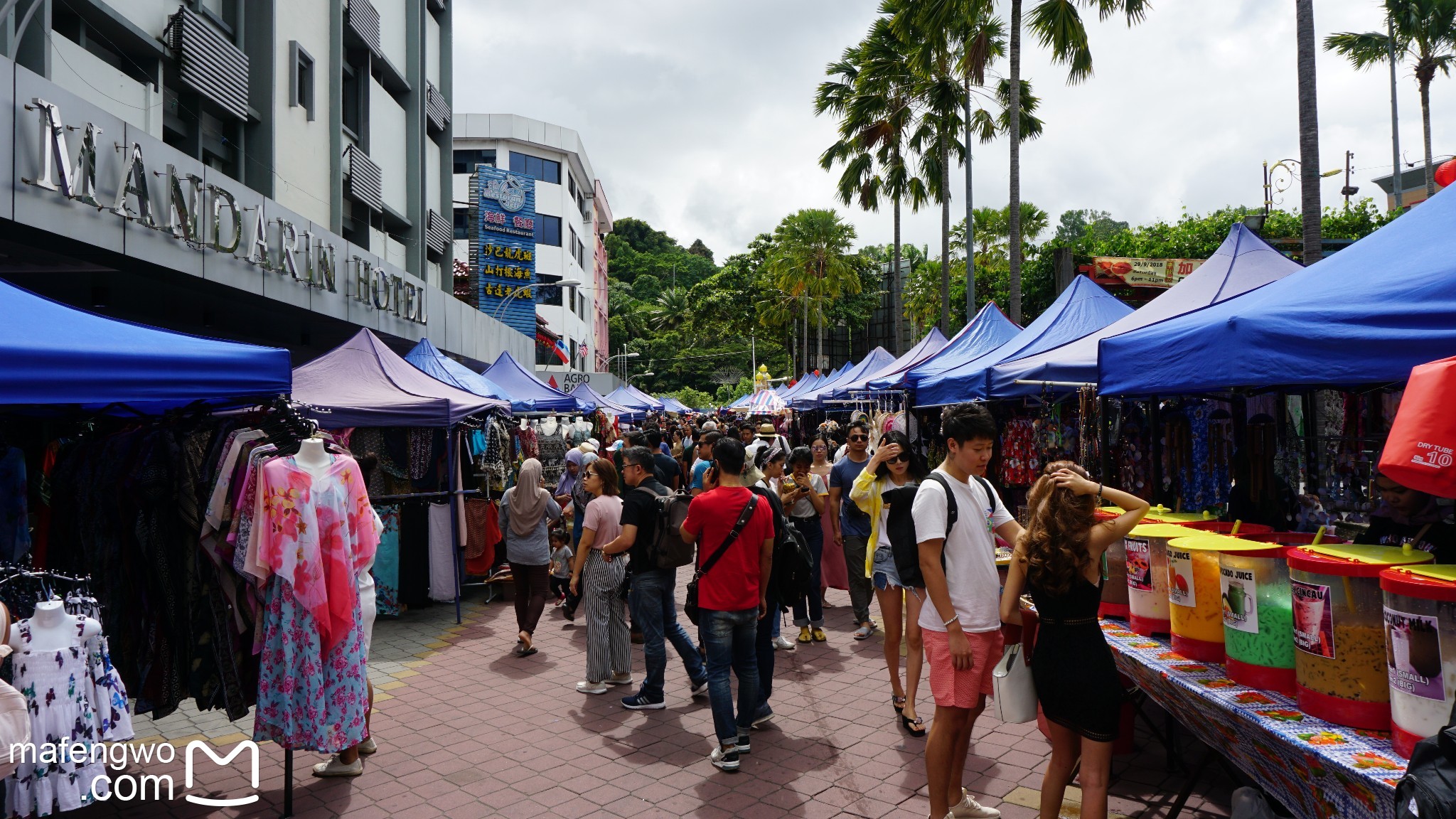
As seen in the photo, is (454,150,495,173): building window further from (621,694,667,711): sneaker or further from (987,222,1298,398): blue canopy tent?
(621,694,667,711): sneaker

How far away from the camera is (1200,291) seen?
261 inches

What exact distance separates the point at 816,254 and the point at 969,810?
135 feet

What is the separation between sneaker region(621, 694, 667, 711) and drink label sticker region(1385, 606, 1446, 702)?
4.53m

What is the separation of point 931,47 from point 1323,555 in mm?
19487

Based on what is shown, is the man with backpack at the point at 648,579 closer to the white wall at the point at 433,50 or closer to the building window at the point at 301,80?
the building window at the point at 301,80

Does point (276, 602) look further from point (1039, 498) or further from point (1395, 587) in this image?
point (1395, 587)

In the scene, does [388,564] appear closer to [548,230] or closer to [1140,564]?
[1140,564]

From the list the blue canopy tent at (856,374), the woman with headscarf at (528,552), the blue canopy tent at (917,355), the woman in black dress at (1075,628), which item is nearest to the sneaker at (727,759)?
the woman in black dress at (1075,628)

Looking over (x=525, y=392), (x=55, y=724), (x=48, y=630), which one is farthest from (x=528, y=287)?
(x=55, y=724)

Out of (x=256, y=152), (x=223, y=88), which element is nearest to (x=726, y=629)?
(x=223, y=88)

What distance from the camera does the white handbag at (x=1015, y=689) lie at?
12.2 feet

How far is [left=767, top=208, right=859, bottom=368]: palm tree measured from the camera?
43562 millimetres

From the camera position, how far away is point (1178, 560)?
3592 millimetres

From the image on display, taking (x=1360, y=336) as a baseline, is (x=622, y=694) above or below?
below
